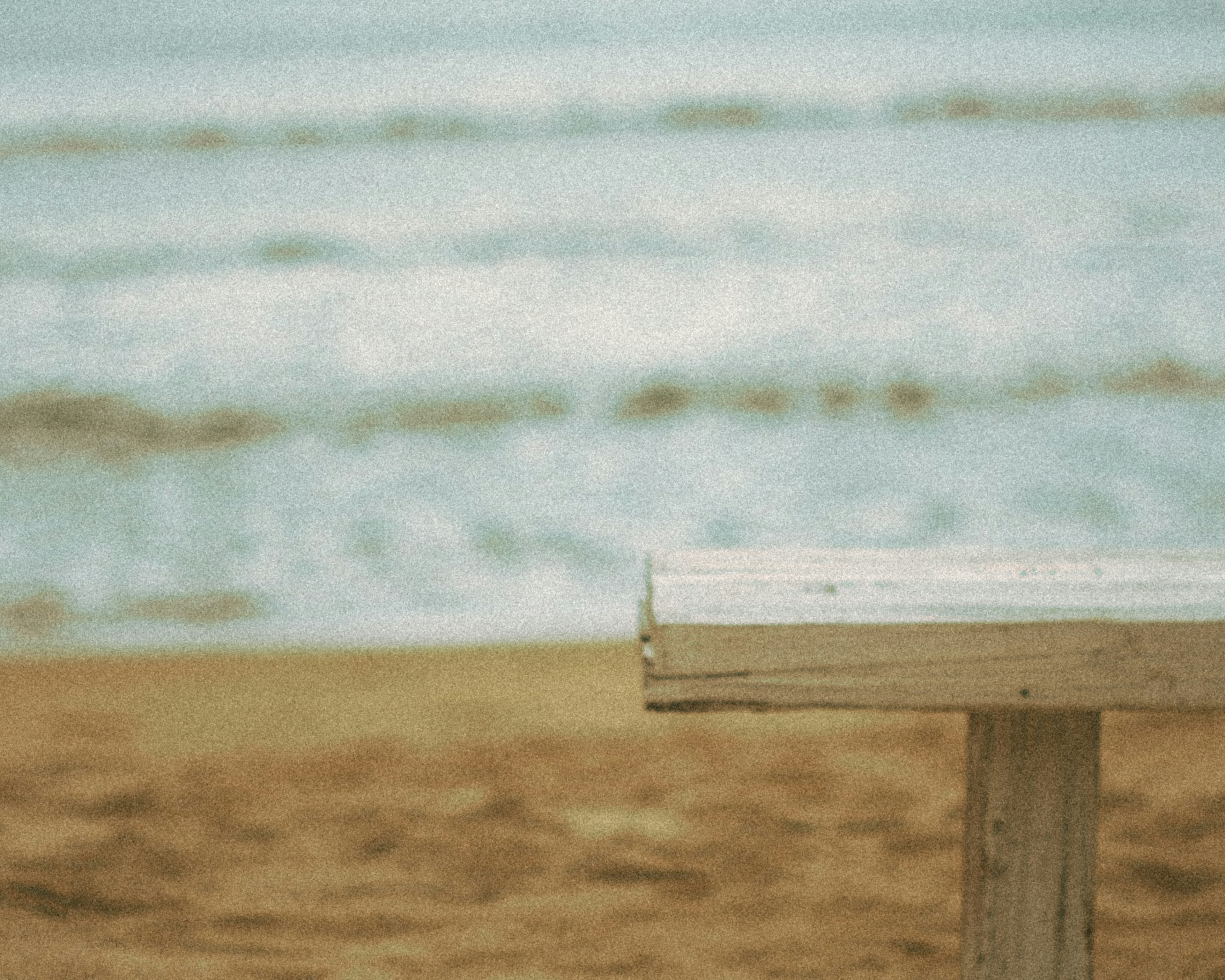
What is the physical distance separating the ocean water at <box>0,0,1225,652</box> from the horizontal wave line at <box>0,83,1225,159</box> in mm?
20

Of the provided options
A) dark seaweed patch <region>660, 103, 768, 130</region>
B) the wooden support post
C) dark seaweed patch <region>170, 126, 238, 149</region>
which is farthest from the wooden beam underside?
dark seaweed patch <region>170, 126, 238, 149</region>

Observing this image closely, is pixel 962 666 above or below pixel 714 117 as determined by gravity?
below

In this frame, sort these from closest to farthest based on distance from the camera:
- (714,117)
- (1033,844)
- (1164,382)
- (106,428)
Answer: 1. (1033,844)
2. (106,428)
3. (1164,382)
4. (714,117)

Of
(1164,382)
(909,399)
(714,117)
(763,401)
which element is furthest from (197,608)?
(1164,382)

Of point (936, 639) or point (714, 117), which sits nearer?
point (936, 639)

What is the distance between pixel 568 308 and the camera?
5062 millimetres

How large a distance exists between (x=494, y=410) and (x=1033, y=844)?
13.4ft

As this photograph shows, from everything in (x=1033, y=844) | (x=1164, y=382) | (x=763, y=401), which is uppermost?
(x=1164, y=382)

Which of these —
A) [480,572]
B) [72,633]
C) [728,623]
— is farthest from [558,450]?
[728,623]

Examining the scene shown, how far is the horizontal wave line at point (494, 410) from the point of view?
4480 mm

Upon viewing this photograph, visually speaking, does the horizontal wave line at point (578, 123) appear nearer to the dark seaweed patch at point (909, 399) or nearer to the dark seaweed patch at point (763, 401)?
the dark seaweed patch at point (909, 399)

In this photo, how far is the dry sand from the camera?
1189mm

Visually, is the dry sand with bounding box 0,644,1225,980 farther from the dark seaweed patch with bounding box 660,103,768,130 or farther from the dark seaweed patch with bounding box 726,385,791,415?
the dark seaweed patch with bounding box 660,103,768,130

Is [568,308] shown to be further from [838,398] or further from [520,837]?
[520,837]
